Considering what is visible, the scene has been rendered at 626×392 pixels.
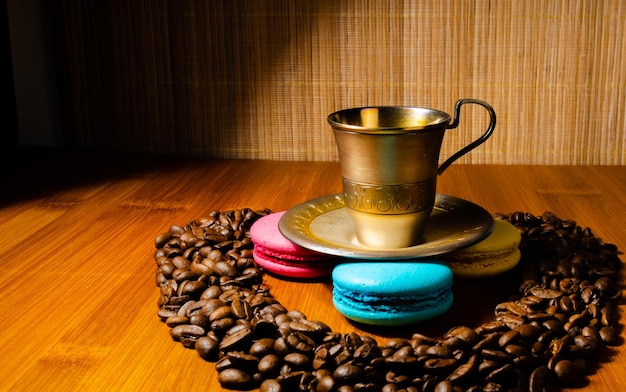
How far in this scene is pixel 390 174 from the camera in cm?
107

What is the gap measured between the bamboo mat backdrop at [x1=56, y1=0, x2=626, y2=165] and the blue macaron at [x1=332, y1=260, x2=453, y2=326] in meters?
1.08

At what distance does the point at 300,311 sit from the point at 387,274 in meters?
0.17

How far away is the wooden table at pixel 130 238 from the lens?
0.95m

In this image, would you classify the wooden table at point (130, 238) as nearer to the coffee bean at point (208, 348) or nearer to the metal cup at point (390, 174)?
the coffee bean at point (208, 348)

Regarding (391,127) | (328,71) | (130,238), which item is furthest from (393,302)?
(328,71)

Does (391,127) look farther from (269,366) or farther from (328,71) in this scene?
(328,71)

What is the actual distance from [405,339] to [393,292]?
0.21 feet

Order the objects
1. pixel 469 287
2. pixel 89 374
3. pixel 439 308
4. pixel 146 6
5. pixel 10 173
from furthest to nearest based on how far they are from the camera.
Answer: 1. pixel 146 6
2. pixel 10 173
3. pixel 469 287
4. pixel 439 308
5. pixel 89 374

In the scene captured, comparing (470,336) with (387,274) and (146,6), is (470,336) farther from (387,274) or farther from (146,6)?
(146,6)

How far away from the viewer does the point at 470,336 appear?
3.05 ft

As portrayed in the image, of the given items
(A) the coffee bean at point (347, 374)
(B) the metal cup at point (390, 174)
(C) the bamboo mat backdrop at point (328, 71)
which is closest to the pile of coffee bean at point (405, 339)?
(A) the coffee bean at point (347, 374)

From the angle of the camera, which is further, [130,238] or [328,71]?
[328,71]

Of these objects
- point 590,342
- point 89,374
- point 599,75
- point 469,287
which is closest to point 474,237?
point 469,287

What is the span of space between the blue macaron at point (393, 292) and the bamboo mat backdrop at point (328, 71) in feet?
3.54
